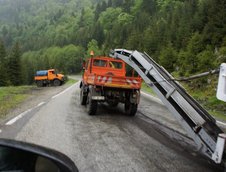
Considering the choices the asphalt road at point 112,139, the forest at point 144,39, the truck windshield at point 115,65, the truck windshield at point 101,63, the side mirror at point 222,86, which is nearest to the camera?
the side mirror at point 222,86

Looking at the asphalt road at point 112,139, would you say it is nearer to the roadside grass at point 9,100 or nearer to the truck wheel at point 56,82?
the roadside grass at point 9,100

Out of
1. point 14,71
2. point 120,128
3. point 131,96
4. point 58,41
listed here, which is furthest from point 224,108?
point 58,41

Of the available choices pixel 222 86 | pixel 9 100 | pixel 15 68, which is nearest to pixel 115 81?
pixel 9 100

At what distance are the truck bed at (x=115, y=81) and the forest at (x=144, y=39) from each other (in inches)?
583

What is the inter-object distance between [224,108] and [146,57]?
818 centimetres

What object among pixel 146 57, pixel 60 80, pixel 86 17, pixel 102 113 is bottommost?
pixel 60 80

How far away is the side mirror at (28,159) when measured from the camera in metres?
2.57

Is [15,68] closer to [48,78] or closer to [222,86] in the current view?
[48,78]

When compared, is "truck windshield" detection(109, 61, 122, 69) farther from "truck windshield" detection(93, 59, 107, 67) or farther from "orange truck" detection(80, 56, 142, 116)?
"orange truck" detection(80, 56, 142, 116)

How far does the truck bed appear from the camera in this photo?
1107cm

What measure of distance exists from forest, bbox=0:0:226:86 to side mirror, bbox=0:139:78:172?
23131mm

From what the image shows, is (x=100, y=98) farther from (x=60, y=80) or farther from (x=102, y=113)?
(x=60, y=80)

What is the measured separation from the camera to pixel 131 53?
31.4 ft

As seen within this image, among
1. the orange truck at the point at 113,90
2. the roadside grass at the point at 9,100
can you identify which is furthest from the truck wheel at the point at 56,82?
the orange truck at the point at 113,90
